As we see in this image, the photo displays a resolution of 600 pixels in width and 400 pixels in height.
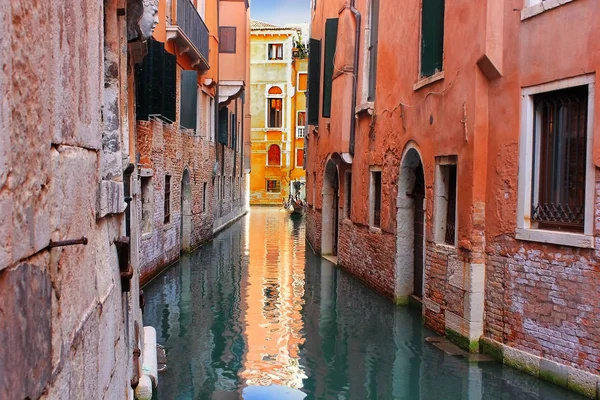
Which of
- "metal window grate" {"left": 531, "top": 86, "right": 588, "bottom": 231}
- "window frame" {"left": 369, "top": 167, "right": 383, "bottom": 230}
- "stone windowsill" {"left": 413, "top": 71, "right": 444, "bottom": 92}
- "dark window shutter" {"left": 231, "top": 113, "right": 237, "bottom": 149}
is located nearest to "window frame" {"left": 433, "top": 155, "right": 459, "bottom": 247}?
"stone windowsill" {"left": 413, "top": 71, "right": 444, "bottom": 92}

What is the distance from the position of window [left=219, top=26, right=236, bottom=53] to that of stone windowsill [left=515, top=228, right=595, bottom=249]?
53.9 ft

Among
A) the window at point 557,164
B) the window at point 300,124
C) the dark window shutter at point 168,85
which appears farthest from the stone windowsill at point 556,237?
the window at point 300,124

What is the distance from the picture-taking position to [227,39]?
71.9ft

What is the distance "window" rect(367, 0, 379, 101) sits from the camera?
41.3 feet

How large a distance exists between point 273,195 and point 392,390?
127ft

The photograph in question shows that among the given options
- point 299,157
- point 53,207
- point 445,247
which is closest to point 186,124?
point 445,247

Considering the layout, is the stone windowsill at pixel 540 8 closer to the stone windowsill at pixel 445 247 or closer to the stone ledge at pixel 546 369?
the stone windowsill at pixel 445 247

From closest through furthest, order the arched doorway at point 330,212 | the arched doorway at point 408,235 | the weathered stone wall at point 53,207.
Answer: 1. the weathered stone wall at point 53,207
2. the arched doorway at point 408,235
3. the arched doorway at point 330,212

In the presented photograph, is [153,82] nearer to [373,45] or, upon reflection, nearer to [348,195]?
[373,45]

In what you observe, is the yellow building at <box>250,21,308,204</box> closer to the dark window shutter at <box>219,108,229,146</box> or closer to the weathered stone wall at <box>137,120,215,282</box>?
the dark window shutter at <box>219,108,229,146</box>

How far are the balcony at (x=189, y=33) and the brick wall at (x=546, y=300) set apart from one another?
8967 millimetres

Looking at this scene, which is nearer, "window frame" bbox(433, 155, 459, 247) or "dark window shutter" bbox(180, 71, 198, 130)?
"window frame" bbox(433, 155, 459, 247)

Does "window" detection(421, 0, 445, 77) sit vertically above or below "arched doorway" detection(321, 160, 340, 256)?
above

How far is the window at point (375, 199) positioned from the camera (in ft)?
40.0
